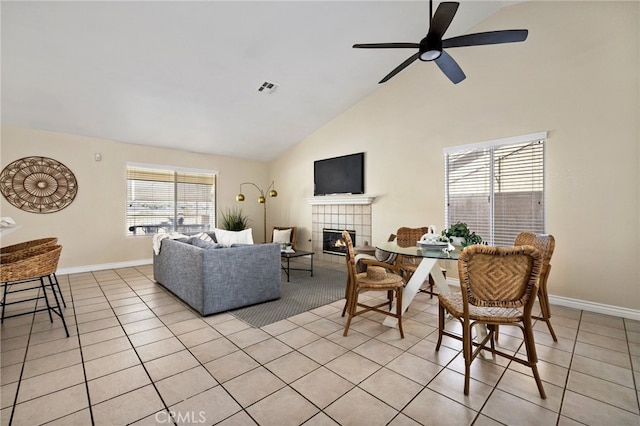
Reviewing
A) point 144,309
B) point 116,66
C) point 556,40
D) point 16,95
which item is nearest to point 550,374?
point 556,40

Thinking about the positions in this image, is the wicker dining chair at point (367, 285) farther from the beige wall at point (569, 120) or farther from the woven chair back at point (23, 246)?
the woven chair back at point (23, 246)

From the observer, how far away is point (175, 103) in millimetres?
4461

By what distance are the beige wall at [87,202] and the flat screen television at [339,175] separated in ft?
10.2

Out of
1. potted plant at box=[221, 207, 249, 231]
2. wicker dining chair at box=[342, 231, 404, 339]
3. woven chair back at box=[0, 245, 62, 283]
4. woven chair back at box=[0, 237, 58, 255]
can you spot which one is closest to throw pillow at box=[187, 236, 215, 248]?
woven chair back at box=[0, 245, 62, 283]

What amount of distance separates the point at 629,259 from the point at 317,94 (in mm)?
4598

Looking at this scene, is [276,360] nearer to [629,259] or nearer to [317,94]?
[629,259]

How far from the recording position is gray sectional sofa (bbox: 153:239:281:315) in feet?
9.77

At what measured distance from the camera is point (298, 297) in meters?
3.62

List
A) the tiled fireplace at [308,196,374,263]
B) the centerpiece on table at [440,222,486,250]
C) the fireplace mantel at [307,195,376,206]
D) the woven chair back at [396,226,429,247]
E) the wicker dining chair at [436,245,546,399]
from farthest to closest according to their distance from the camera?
1. the tiled fireplace at [308,196,374,263]
2. the fireplace mantel at [307,195,376,206]
3. the woven chair back at [396,226,429,247]
4. the centerpiece on table at [440,222,486,250]
5. the wicker dining chair at [436,245,546,399]

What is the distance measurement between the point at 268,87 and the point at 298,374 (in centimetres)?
405

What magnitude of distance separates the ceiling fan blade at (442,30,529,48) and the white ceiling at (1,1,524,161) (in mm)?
1359

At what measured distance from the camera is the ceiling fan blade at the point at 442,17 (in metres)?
1.92

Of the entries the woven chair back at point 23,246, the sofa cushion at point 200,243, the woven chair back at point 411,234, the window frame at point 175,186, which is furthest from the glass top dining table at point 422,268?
the window frame at point 175,186

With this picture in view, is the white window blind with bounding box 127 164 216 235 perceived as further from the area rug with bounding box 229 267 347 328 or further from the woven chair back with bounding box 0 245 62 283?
the woven chair back with bounding box 0 245 62 283
